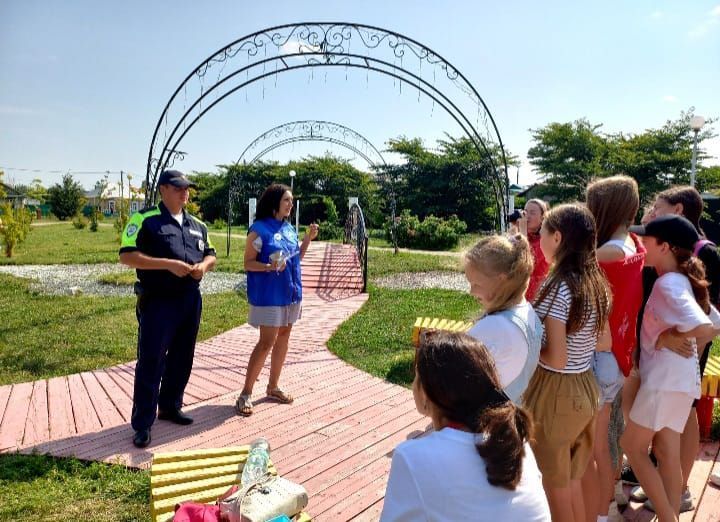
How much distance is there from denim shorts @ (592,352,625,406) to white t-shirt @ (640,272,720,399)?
180mm

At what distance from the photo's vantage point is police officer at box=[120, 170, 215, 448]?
10.4ft

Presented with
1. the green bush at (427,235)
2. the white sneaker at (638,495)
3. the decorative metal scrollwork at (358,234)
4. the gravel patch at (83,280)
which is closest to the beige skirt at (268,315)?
the white sneaker at (638,495)

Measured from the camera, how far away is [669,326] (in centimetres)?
216

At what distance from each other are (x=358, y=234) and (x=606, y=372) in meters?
9.91

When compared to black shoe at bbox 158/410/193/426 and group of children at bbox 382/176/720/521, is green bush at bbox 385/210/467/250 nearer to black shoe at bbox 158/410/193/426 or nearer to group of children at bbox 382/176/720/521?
black shoe at bbox 158/410/193/426

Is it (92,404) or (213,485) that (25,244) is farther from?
(213,485)

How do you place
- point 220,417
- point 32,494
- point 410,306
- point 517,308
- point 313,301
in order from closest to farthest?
point 517,308
point 32,494
point 220,417
point 410,306
point 313,301

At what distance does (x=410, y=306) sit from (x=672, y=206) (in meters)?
5.38

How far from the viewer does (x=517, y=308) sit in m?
1.70

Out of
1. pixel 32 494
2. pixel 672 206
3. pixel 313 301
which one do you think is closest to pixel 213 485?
pixel 32 494

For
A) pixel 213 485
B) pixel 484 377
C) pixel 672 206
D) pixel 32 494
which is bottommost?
pixel 32 494

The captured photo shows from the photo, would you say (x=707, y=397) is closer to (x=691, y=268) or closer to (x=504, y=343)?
(x=691, y=268)

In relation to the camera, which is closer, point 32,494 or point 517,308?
point 517,308

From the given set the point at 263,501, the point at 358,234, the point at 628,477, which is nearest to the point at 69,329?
the point at 263,501
